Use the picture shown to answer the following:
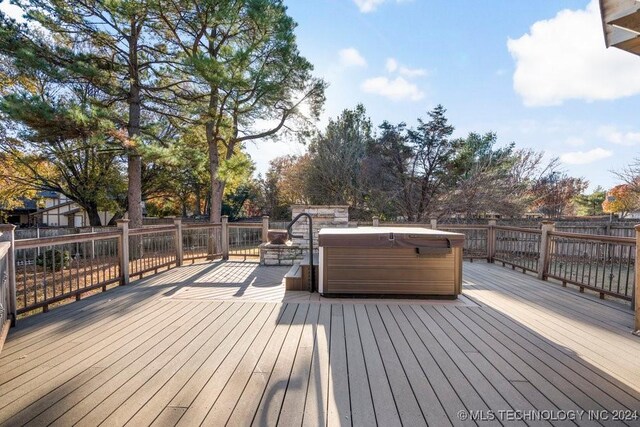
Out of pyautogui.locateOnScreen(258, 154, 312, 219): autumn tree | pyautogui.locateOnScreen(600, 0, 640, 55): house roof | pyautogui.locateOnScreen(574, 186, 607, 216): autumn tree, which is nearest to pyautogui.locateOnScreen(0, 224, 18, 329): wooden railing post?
pyautogui.locateOnScreen(600, 0, 640, 55): house roof

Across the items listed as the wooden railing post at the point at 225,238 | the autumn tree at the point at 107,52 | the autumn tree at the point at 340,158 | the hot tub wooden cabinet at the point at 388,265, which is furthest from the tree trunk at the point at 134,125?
the hot tub wooden cabinet at the point at 388,265

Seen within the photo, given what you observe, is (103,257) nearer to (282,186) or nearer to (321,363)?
(321,363)

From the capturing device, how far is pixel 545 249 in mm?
4789

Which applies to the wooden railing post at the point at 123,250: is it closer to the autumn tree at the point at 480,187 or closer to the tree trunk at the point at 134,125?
the tree trunk at the point at 134,125

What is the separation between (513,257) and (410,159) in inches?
300

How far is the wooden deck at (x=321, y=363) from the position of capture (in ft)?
5.05

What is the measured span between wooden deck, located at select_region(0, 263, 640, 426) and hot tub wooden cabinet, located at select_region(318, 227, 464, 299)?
0.16 meters

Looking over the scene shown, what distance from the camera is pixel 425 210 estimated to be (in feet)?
39.9

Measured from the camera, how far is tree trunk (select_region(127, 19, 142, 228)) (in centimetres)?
905

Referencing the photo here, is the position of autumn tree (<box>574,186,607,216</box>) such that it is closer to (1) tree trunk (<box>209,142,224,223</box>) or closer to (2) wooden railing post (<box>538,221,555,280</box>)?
(2) wooden railing post (<box>538,221,555,280</box>)

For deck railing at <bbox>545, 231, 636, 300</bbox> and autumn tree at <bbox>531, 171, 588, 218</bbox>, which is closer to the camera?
deck railing at <bbox>545, 231, 636, 300</bbox>

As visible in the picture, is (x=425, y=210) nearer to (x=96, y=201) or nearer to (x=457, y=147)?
(x=457, y=147)

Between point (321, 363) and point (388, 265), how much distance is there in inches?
68.8

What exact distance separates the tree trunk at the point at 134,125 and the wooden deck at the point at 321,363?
25.6ft
